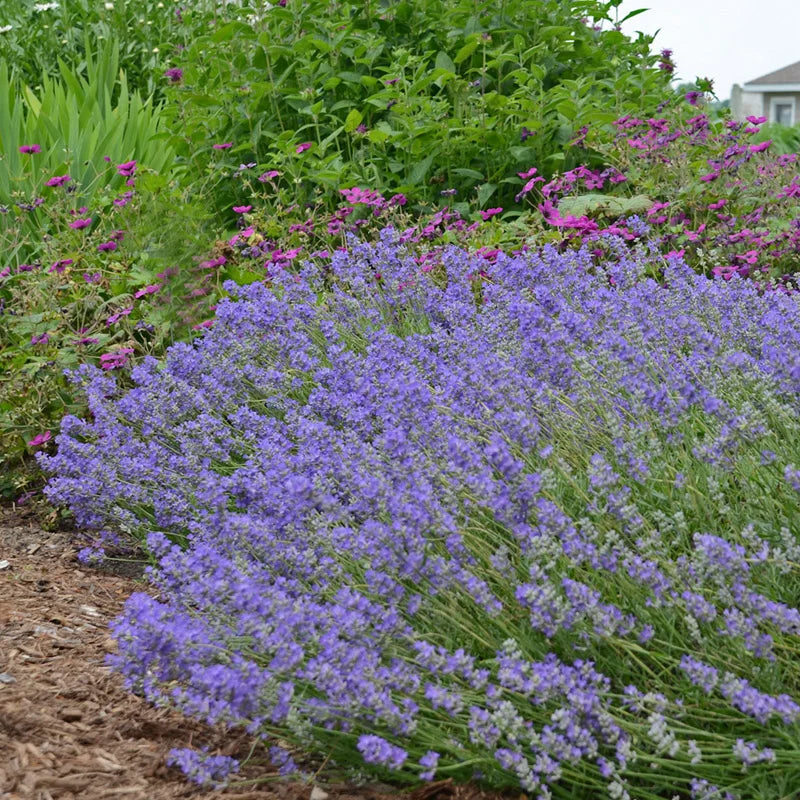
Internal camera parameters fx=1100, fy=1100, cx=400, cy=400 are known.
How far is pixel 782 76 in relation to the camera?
27.6 metres

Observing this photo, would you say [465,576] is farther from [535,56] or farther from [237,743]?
[535,56]

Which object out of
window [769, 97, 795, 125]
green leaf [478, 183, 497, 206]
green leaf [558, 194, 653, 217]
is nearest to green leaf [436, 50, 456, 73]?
green leaf [478, 183, 497, 206]

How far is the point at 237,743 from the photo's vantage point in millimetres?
2576

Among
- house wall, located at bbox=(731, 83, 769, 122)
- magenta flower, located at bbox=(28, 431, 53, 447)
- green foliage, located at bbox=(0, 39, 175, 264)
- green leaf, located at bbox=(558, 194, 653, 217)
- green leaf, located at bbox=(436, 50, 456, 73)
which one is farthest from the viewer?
house wall, located at bbox=(731, 83, 769, 122)

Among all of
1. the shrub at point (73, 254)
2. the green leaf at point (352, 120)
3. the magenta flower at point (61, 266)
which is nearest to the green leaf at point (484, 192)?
the green leaf at point (352, 120)

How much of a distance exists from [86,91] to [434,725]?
264 inches

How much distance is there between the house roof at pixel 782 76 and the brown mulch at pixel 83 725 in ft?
89.9

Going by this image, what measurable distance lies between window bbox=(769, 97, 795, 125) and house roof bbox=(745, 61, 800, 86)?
694mm

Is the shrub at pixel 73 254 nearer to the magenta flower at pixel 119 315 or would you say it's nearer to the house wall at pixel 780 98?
the magenta flower at pixel 119 315

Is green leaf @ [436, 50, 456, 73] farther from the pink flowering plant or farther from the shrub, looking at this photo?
the shrub

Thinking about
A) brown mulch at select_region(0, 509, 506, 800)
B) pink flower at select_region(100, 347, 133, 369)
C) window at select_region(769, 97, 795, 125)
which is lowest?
brown mulch at select_region(0, 509, 506, 800)

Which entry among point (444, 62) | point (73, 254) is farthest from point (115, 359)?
point (444, 62)

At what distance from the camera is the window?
2803 cm

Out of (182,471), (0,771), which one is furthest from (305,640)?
(182,471)
